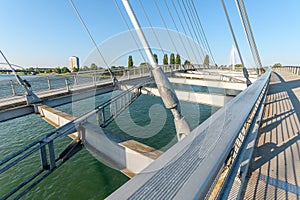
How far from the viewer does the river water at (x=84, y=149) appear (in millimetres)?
3549

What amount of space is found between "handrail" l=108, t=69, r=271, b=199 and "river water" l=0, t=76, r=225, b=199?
3.08 meters

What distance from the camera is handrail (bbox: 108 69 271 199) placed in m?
0.65

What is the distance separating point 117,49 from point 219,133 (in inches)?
181

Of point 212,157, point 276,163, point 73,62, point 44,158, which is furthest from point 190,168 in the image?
point 73,62

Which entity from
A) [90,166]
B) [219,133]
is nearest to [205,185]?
[219,133]

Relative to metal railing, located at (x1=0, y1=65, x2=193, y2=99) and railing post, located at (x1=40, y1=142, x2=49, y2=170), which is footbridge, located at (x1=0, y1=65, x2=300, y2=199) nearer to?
railing post, located at (x1=40, y1=142, x2=49, y2=170)

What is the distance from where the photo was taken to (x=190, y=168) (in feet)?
2.62

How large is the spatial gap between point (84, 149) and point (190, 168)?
16.3 feet

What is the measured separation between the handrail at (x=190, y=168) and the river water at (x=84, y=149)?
308cm

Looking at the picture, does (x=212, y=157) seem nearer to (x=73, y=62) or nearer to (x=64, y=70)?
(x=73, y=62)

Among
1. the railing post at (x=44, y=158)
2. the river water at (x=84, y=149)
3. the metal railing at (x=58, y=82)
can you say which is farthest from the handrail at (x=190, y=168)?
the metal railing at (x=58, y=82)

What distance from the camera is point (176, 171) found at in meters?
0.79

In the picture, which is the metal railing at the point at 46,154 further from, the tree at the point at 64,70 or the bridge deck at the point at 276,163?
the tree at the point at 64,70

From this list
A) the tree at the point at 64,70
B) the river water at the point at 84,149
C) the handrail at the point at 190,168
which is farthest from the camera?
the tree at the point at 64,70
